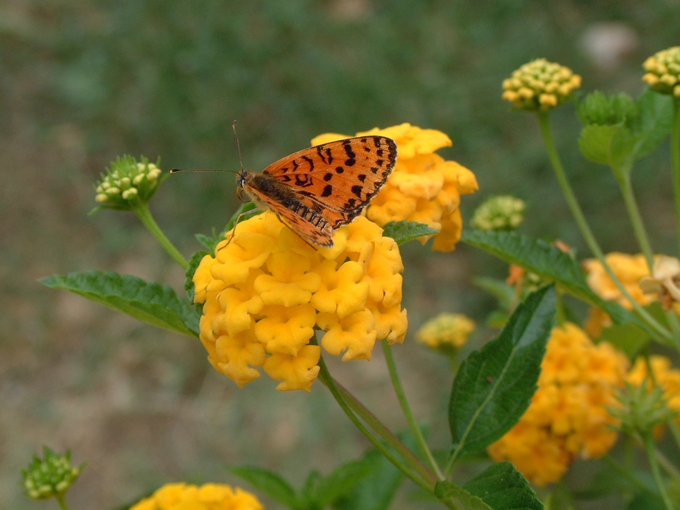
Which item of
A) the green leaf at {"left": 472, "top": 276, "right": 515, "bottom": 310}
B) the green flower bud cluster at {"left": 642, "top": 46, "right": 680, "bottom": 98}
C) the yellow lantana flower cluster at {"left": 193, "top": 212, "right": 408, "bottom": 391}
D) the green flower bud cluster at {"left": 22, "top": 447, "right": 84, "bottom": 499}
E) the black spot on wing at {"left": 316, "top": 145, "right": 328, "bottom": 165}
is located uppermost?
the green flower bud cluster at {"left": 642, "top": 46, "right": 680, "bottom": 98}

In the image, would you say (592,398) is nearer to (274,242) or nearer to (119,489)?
(274,242)

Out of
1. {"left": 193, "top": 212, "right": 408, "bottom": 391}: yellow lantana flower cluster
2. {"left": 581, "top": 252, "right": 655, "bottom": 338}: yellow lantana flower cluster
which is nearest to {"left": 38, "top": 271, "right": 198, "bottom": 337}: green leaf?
{"left": 193, "top": 212, "right": 408, "bottom": 391}: yellow lantana flower cluster

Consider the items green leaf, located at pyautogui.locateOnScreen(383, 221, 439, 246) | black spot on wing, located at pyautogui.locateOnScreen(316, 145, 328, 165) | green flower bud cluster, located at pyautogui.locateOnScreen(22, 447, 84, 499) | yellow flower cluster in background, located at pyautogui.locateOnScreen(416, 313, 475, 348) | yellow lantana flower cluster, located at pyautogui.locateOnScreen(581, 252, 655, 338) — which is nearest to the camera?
green leaf, located at pyautogui.locateOnScreen(383, 221, 439, 246)

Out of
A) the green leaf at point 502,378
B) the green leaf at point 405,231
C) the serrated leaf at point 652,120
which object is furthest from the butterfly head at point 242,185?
the serrated leaf at point 652,120

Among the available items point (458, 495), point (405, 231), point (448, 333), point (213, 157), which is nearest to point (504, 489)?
point (458, 495)

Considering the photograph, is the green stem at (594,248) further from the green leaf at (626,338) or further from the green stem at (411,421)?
the green stem at (411,421)

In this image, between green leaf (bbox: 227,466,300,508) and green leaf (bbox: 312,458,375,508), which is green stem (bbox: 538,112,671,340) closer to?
green leaf (bbox: 312,458,375,508)
